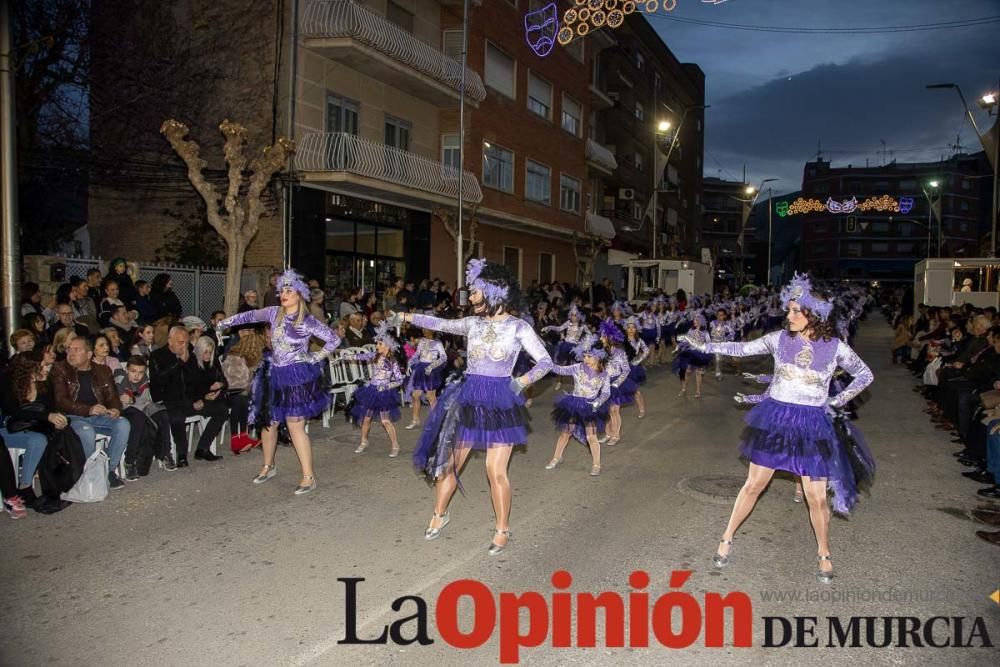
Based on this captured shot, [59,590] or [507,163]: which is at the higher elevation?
[507,163]

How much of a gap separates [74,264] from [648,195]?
39731 mm

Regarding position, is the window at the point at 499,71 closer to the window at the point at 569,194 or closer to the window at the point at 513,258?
the window at the point at 569,194

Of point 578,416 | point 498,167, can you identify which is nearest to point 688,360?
point 578,416

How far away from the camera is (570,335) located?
527 inches

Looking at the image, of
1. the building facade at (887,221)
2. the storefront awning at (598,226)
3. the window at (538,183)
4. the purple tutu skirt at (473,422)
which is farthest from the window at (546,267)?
the building facade at (887,221)

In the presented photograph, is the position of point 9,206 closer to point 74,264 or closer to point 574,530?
point 74,264

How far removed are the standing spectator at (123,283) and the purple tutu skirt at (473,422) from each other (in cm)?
813

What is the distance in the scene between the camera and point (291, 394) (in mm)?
7215

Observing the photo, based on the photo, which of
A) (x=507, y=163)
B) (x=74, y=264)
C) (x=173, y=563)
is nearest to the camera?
(x=173, y=563)

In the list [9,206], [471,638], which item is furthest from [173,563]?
[9,206]

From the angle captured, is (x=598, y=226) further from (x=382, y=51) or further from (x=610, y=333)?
(x=610, y=333)

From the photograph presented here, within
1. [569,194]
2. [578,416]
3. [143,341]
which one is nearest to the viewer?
[578,416]

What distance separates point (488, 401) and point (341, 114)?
656 inches

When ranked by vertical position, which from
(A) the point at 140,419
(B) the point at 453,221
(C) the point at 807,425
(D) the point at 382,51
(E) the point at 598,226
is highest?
(D) the point at 382,51
